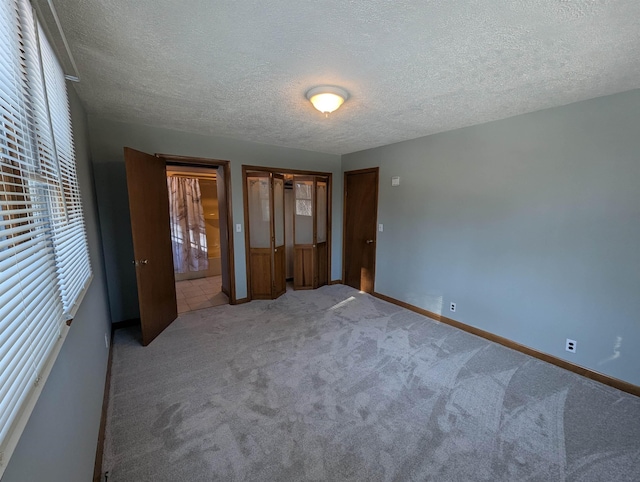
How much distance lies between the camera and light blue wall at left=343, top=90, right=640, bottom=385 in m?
2.12

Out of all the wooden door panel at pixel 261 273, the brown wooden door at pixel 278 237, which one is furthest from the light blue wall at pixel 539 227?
the wooden door panel at pixel 261 273

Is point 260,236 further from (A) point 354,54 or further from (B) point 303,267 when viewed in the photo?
Result: (A) point 354,54

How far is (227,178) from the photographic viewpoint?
368 cm

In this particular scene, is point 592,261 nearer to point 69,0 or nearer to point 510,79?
point 510,79

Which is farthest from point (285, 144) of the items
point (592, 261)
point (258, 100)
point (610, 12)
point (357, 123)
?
point (592, 261)

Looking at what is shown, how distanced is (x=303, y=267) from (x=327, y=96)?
3.09 m

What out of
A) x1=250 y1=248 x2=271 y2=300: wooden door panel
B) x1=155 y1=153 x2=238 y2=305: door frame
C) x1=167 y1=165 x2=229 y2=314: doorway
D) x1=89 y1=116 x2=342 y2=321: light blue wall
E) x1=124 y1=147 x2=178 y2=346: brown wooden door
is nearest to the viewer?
x1=124 y1=147 x2=178 y2=346: brown wooden door

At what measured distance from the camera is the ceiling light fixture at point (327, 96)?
78.7 inches

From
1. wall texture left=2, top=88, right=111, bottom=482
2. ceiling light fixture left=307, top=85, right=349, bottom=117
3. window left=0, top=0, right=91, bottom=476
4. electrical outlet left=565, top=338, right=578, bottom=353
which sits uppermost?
ceiling light fixture left=307, top=85, right=349, bottom=117

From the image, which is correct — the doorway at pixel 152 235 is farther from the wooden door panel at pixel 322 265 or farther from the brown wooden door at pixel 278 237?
the wooden door panel at pixel 322 265

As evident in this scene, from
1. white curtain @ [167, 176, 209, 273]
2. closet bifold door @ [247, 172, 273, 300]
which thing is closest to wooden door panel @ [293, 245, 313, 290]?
closet bifold door @ [247, 172, 273, 300]

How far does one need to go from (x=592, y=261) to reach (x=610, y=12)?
1889mm

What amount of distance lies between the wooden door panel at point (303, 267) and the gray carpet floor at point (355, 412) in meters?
1.70

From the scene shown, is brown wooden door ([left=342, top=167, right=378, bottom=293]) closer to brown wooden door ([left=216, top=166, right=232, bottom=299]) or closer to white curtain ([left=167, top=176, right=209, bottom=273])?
brown wooden door ([left=216, top=166, right=232, bottom=299])
